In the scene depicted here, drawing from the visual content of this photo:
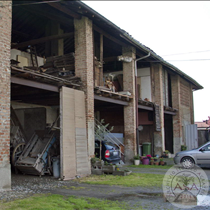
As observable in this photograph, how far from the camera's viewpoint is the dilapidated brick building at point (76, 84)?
9414 mm

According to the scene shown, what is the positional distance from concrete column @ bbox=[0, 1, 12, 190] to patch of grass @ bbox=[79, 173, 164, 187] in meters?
2.90

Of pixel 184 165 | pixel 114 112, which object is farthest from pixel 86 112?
pixel 114 112

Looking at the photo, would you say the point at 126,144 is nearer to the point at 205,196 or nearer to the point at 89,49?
the point at 89,49

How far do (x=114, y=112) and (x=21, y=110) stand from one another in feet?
23.3

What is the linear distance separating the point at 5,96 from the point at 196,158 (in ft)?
30.6

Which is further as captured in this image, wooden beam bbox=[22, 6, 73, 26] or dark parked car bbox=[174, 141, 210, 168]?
dark parked car bbox=[174, 141, 210, 168]

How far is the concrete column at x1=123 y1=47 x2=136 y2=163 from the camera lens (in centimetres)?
1564

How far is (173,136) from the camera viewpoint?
71.7 feet

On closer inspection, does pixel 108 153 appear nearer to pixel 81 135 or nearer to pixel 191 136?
pixel 81 135

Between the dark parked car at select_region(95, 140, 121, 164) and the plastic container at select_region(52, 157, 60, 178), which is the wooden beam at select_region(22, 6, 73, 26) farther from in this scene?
the plastic container at select_region(52, 157, 60, 178)

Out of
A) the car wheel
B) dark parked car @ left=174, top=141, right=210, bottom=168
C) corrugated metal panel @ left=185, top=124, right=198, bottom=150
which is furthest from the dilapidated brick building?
the car wheel

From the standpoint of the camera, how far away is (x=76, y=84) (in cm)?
1123

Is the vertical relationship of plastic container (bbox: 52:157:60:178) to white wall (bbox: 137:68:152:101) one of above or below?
below

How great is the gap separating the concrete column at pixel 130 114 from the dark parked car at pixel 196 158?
304 centimetres
